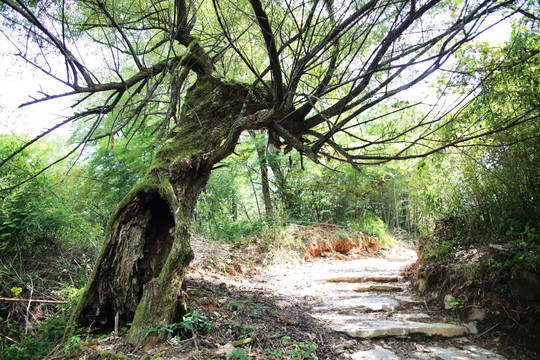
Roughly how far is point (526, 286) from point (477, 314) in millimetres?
597

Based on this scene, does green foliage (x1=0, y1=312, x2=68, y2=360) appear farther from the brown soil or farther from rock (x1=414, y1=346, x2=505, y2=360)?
rock (x1=414, y1=346, x2=505, y2=360)

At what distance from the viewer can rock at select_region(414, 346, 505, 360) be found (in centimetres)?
231

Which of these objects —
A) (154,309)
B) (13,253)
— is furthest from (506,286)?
(13,253)

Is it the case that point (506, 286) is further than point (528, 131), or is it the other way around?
point (528, 131)

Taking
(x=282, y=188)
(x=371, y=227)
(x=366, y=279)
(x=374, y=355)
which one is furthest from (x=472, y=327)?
(x=282, y=188)

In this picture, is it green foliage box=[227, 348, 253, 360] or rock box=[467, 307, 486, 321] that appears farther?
rock box=[467, 307, 486, 321]

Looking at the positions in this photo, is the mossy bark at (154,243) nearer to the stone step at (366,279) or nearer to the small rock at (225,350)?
the small rock at (225,350)

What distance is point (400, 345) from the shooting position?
8.33 ft

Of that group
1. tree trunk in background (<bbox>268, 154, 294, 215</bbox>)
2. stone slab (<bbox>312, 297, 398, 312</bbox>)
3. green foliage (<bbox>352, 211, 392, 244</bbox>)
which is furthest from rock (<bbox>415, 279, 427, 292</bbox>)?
tree trunk in background (<bbox>268, 154, 294, 215</bbox>)

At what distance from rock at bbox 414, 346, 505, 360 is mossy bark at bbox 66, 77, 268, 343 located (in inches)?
87.1

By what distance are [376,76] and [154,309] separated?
143 inches

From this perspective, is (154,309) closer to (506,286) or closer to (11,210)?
(11,210)

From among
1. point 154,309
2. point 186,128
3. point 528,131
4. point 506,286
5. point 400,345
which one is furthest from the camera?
point 186,128

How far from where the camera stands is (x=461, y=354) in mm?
2375
